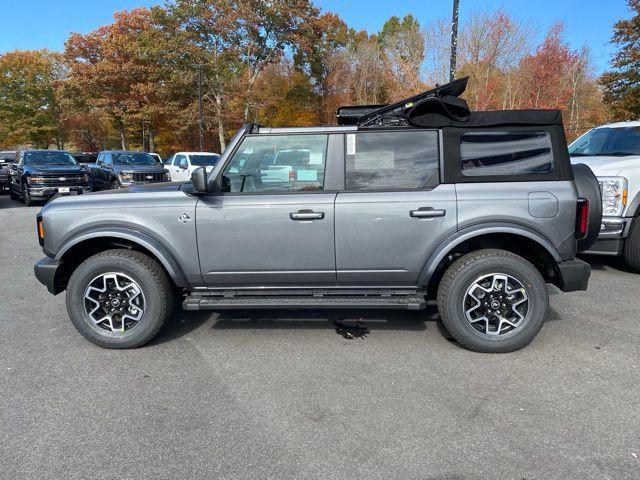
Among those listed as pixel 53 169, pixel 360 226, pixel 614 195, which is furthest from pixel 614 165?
pixel 53 169

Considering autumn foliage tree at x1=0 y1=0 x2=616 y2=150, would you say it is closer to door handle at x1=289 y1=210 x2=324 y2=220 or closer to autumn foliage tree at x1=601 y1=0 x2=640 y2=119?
autumn foliage tree at x1=601 y1=0 x2=640 y2=119

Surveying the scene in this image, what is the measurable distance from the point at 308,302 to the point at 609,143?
243 inches

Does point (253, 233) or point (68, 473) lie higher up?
point (253, 233)

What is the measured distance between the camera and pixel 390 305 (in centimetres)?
363

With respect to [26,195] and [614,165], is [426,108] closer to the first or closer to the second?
[614,165]

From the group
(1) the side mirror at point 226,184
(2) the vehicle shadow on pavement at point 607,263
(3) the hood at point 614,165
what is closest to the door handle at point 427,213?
(1) the side mirror at point 226,184

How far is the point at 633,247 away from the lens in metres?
5.84

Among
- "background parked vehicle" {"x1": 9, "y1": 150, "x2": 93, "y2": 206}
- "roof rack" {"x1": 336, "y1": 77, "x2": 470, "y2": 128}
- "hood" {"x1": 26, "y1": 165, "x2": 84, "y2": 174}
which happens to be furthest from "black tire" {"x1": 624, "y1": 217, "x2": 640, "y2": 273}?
"hood" {"x1": 26, "y1": 165, "x2": 84, "y2": 174}

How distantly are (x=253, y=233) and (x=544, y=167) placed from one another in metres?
2.49

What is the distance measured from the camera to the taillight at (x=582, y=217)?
355 centimetres

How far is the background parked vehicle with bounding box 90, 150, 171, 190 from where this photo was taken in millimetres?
15484

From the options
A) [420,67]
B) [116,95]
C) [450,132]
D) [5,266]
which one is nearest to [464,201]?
[450,132]

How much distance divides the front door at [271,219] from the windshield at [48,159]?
45.8 feet

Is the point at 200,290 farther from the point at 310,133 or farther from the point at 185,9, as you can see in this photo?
the point at 185,9
